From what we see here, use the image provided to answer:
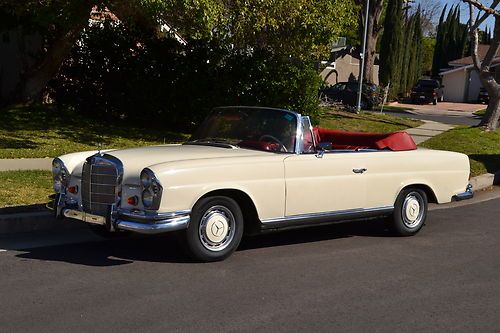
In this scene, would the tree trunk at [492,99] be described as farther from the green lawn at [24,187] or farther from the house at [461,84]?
the house at [461,84]

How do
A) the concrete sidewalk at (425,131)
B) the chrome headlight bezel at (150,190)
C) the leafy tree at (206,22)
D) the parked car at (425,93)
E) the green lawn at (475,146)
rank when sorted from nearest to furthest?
1. the chrome headlight bezel at (150,190)
2. the leafy tree at (206,22)
3. the green lawn at (475,146)
4. the concrete sidewalk at (425,131)
5. the parked car at (425,93)

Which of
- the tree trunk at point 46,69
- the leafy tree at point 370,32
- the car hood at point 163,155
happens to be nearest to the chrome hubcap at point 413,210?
the car hood at point 163,155

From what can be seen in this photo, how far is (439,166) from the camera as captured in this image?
7816 millimetres

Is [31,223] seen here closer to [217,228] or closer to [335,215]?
[217,228]

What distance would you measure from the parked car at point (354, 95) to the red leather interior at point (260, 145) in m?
24.0

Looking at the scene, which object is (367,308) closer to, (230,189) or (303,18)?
(230,189)

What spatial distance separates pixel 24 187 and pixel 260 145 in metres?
3.68

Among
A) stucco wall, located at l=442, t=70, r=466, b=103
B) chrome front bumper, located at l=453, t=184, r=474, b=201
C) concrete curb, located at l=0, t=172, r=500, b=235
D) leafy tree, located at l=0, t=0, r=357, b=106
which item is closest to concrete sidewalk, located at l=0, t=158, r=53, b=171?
leafy tree, located at l=0, t=0, r=357, b=106

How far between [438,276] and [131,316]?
115 inches

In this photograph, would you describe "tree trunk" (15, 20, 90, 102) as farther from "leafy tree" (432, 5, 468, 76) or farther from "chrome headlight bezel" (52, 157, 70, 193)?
"leafy tree" (432, 5, 468, 76)

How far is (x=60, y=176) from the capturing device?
6504 mm

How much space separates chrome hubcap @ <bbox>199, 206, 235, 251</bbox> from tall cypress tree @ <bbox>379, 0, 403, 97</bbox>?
39.2 meters

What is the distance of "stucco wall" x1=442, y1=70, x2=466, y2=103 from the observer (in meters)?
49.2

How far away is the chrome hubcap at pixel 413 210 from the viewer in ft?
25.0
